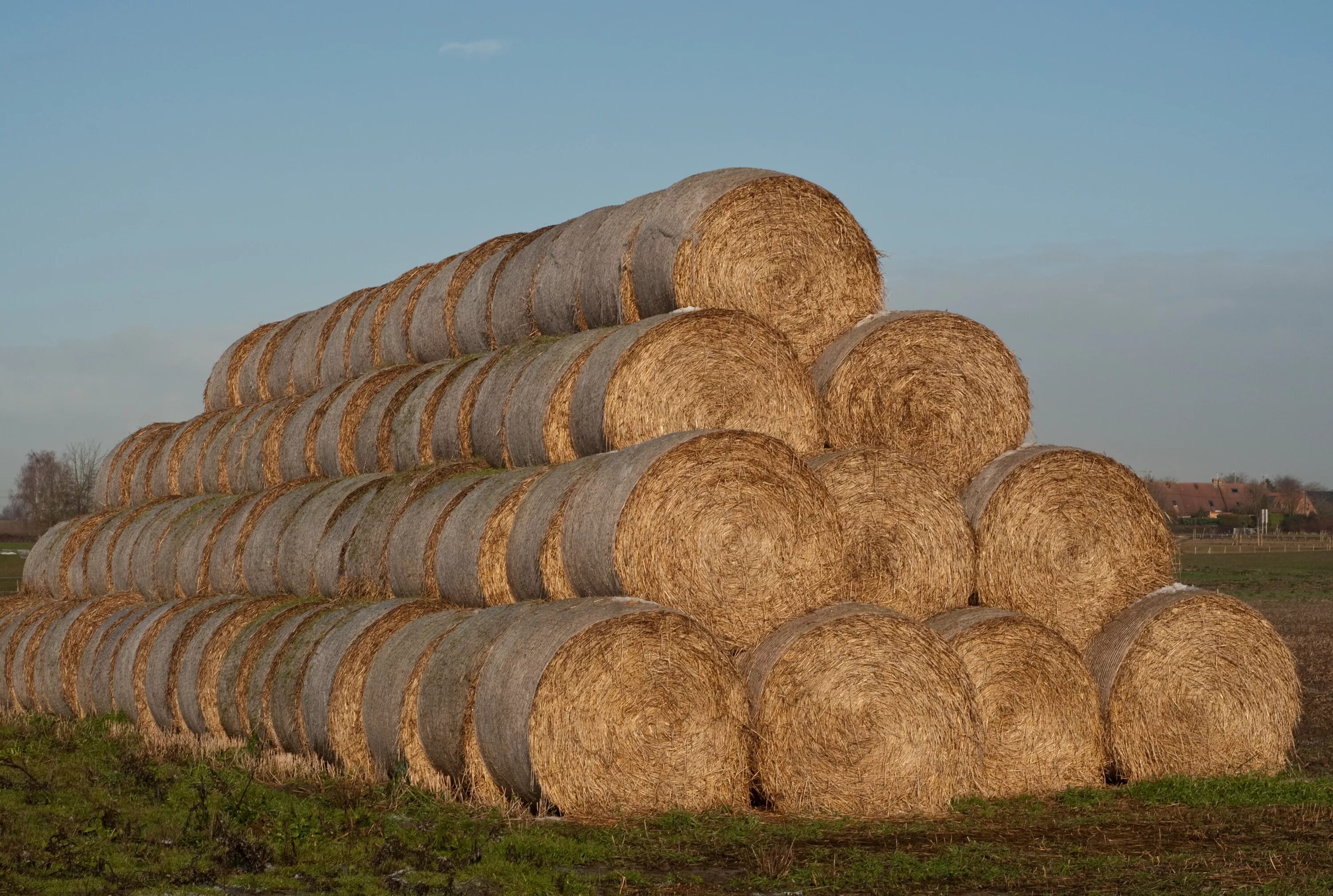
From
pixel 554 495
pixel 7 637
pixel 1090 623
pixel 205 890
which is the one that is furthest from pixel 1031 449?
pixel 7 637

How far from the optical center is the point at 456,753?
9.34m

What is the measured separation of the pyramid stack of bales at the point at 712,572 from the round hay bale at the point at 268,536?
49mm

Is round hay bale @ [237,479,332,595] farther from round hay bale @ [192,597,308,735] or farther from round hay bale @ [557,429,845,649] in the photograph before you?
round hay bale @ [557,429,845,649]

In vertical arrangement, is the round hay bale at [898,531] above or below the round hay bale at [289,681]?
above

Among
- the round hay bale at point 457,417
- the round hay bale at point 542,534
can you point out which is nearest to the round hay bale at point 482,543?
the round hay bale at point 542,534

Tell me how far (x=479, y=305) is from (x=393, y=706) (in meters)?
4.37

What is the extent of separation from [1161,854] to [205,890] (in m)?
4.48

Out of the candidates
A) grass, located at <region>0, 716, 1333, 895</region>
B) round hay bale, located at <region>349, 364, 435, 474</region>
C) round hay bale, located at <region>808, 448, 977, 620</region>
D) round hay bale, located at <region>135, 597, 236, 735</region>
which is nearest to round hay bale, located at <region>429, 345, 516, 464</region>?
round hay bale, located at <region>349, 364, 435, 474</region>

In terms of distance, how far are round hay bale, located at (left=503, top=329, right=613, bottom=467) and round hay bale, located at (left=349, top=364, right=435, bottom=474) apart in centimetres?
214

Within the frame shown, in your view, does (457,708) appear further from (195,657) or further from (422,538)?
(195,657)

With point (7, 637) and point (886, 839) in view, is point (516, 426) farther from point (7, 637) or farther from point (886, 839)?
point (7, 637)

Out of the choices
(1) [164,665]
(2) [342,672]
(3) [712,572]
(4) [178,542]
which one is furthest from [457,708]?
(4) [178,542]

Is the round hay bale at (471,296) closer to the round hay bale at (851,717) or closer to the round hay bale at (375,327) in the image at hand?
the round hay bale at (375,327)

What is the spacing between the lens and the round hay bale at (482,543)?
10.4 metres
